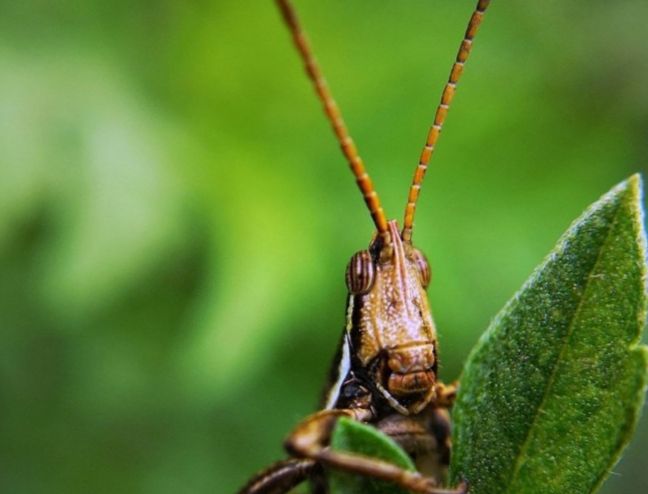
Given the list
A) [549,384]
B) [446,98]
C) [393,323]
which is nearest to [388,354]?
[393,323]

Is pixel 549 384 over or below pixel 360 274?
below

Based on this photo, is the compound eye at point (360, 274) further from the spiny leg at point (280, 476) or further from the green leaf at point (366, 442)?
the green leaf at point (366, 442)

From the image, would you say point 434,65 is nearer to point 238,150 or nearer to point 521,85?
point 521,85

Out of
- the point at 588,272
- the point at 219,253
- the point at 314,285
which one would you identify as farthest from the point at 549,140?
the point at 588,272

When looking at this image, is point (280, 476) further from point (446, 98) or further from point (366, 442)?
point (366, 442)

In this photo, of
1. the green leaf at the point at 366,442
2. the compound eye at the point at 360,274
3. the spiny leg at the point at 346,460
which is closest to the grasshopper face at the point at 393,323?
the compound eye at the point at 360,274
